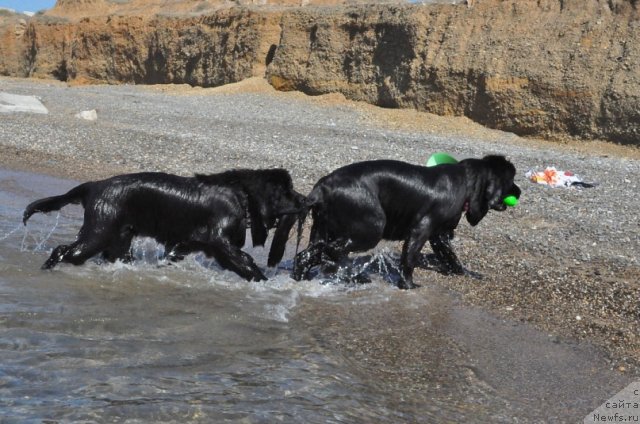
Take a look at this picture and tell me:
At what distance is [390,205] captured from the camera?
23.4ft

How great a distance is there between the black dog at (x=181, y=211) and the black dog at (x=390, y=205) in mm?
419

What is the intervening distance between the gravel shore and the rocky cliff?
921mm

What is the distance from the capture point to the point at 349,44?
28.2 m

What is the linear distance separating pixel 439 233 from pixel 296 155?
704 cm

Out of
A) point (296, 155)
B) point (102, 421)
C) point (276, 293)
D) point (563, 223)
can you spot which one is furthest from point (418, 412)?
point (296, 155)

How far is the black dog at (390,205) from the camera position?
698 centimetres

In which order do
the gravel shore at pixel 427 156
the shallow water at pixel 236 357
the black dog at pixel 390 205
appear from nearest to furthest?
the shallow water at pixel 236 357 → the gravel shore at pixel 427 156 → the black dog at pixel 390 205

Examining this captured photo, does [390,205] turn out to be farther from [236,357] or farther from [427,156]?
[427,156]

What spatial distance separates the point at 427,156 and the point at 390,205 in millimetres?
8255

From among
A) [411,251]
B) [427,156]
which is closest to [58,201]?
[411,251]

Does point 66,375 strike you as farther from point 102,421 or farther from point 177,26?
point 177,26

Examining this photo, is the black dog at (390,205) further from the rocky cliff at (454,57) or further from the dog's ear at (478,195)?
the rocky cliff at (454,57)

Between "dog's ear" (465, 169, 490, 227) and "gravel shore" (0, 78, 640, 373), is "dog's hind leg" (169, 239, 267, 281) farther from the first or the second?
"dog's ear" (465, 169, 490, 227)

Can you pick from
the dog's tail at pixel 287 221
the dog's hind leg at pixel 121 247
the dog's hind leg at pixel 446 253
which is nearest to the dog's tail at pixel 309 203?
the dog's tail at pixel 287 221
